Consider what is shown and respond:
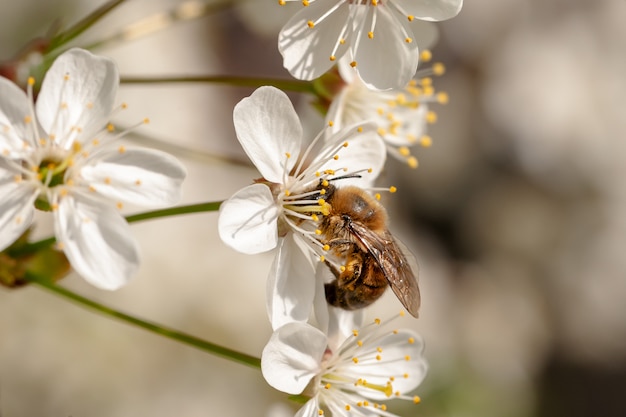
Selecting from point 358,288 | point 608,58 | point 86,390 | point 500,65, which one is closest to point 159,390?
point 86,390

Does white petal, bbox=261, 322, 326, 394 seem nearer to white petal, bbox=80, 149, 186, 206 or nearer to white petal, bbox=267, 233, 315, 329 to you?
white petal, bbox=267, 233, 315, 329

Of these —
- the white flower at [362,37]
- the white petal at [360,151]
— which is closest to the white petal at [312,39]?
the white flower at [362,37]

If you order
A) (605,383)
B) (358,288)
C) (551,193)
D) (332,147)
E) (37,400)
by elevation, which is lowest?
(605,383)

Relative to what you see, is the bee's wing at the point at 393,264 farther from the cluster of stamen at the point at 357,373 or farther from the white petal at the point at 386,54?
the white petal at the point at 386,54

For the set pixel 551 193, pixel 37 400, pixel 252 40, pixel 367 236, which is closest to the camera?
pixel 367 236

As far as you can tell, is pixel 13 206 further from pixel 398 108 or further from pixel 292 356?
pixel 398 108

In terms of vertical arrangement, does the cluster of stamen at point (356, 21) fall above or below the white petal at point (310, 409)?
above

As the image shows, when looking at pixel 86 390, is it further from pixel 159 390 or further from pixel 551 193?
pixel 551 193
